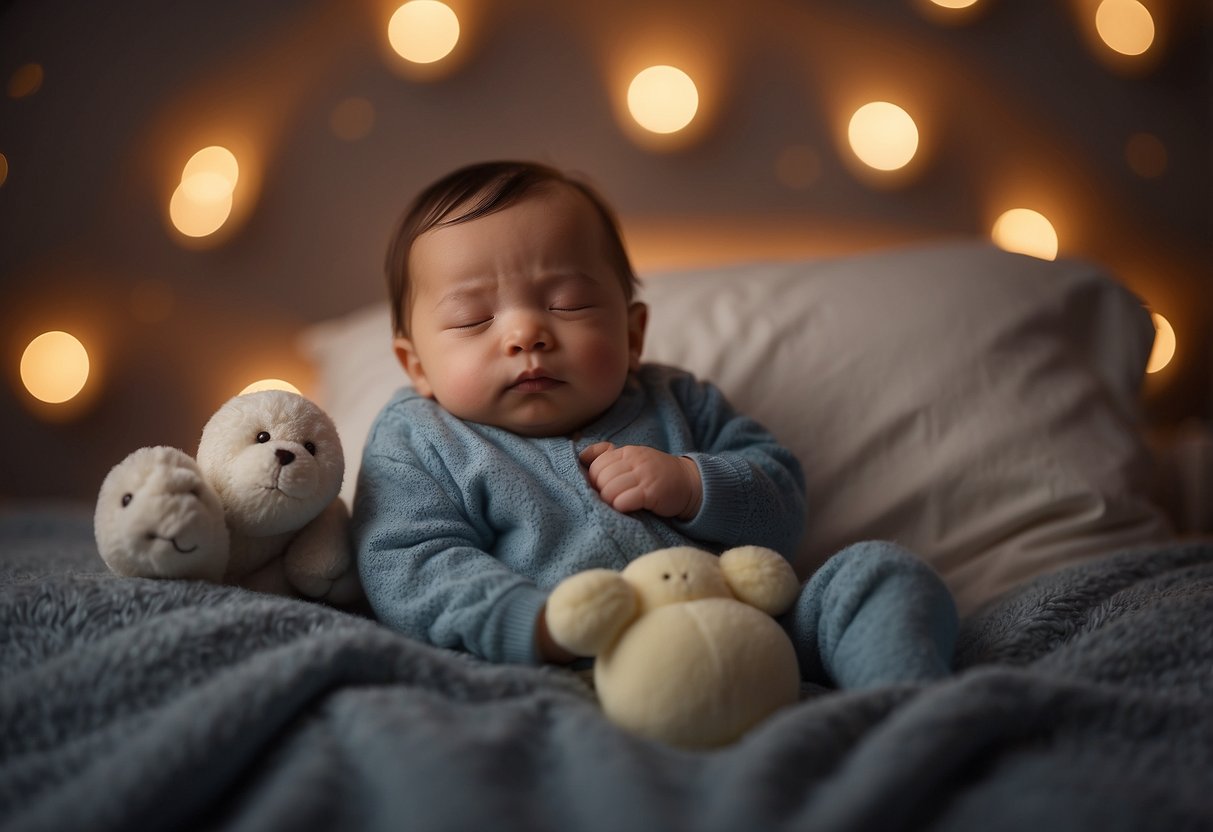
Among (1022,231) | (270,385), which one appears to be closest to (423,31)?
(270,385)

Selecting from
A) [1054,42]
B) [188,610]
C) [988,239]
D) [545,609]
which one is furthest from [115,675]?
[1054,42]

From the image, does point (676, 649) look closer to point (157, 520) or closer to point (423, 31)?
point (157, 520)

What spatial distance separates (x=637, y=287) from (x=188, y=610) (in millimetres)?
796

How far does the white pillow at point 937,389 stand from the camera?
1076mm

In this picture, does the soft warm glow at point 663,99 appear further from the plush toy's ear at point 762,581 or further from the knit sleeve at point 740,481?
the plush toy's ear at point 762,581

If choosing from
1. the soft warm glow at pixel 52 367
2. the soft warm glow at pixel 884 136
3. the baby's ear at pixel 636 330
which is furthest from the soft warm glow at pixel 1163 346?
the soft warm glow at pixel 52 367

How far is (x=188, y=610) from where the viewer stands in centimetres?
68

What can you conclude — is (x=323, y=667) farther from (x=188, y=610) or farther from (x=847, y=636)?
(x=847, y=636)

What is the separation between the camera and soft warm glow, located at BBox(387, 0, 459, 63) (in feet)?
4.98

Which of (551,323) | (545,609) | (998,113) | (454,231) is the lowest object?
(545,609)

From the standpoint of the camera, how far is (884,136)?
1.58m

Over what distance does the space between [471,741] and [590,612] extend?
0.15m

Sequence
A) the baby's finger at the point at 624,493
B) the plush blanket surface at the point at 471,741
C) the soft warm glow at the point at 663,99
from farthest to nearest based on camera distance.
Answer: the soft warm glow at the point at 663,99
the baby's finger at the point at 624,493
the plush blanket surface at the point at 471,741

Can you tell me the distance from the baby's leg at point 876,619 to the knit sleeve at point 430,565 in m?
0.24
